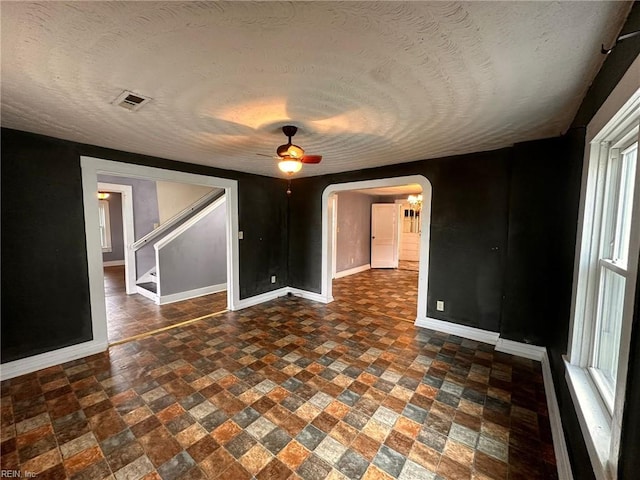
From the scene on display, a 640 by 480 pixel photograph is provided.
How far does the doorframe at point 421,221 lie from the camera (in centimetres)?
364

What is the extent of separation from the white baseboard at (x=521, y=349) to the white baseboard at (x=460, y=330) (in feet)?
0.41

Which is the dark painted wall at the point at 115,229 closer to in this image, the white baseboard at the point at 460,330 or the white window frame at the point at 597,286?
the white baseboard at the point at 460,330

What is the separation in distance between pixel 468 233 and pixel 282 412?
290 cm

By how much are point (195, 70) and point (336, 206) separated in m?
5.03

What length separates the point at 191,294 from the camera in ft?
16.4

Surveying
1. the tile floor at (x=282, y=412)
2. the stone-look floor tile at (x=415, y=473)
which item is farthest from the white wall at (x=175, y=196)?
the stone-look floor tile at (x=415, y=473)

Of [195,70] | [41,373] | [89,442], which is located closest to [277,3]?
[195,70]

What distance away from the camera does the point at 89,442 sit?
1.75 meters

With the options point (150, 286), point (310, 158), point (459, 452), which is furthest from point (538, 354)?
point (150, 286)

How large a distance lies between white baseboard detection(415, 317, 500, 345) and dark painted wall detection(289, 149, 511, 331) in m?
0.07

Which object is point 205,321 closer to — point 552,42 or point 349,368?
point 349,368

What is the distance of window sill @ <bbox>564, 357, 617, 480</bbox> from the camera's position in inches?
41.4

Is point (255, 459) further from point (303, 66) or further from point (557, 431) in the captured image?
point (303, 66)

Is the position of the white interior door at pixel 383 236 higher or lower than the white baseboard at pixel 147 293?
higher
